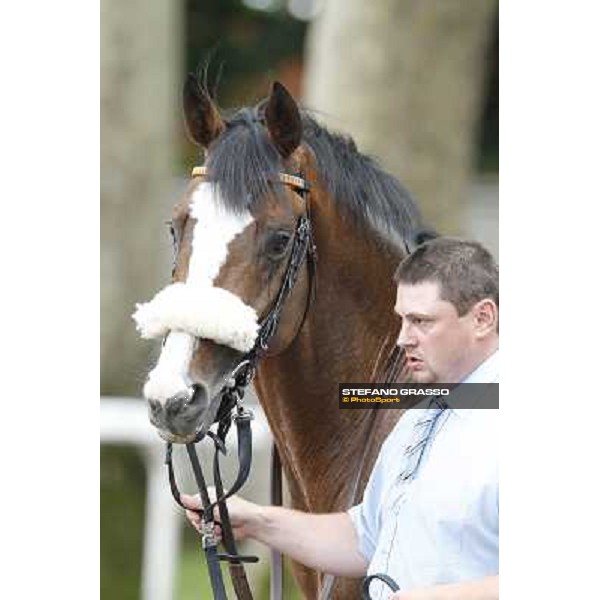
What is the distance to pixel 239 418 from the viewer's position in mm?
2232

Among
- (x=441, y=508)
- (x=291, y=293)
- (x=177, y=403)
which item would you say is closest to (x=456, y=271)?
(x=291, y=293)

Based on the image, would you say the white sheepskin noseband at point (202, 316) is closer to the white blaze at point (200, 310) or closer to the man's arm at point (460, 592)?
the white blaze at point (200, 310)

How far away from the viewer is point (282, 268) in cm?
221

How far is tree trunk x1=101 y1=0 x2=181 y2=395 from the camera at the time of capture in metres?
3.48

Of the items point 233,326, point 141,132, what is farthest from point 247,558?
point 141,132

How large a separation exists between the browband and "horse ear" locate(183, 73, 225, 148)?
2.8 inches

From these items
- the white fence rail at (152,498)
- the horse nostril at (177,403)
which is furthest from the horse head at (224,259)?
the white fence rail at (152,498)

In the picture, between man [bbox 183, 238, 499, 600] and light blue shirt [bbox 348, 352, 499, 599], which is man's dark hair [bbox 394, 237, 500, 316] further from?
light blue shirt [bbox 348, 352, 499, 599]

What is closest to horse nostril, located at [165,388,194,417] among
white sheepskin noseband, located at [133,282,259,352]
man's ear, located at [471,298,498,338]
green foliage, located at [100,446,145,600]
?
white sheepskin noseband, located at [133,282,259,352]

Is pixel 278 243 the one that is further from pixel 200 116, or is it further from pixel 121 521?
pixel 121 521

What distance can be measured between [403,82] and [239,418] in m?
1.59

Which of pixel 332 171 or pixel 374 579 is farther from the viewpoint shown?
pixel 332 171
